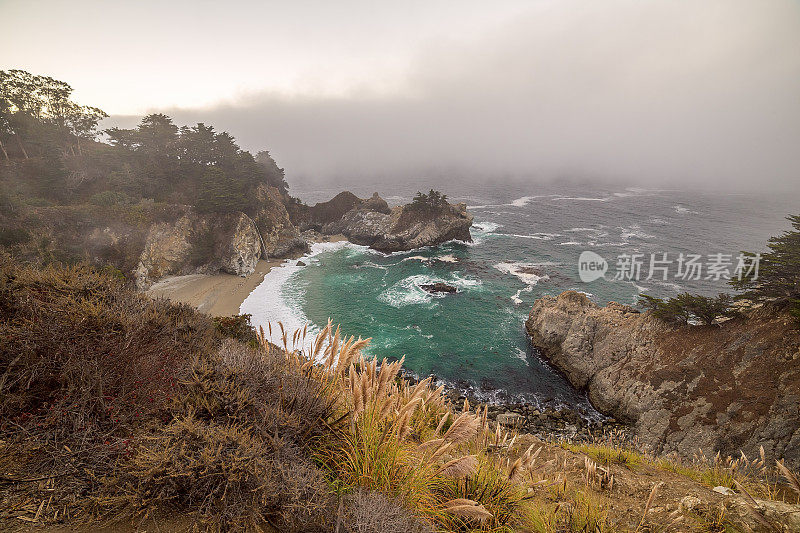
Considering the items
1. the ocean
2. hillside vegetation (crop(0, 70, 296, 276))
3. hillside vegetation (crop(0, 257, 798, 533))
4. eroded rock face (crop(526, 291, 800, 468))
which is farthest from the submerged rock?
hillside vegetation (crop(0, 257, 798, 533))

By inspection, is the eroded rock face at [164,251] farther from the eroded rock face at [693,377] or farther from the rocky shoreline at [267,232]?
the eroded rock face at [693,377]

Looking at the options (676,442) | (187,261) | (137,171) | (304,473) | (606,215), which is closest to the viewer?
(304,473)

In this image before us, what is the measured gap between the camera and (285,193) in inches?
2269

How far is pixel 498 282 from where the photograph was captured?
1372 inches

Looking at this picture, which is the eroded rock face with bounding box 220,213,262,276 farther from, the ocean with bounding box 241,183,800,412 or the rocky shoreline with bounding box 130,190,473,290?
the ocean with bounding box 241,183,800,412

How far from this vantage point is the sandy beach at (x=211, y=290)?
27250 millimetres

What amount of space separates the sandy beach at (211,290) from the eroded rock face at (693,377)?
93.9 ft

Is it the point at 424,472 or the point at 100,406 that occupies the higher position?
the point at 100,406

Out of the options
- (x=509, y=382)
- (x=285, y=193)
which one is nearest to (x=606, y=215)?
(x=509, y=382)

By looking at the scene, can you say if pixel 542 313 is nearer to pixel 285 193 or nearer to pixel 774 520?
pixel 774 520

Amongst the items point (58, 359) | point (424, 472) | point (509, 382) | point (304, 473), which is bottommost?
point (509, 382)

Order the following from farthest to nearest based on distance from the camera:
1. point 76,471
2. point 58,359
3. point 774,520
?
point 774,520
point 58,359
point 76,471

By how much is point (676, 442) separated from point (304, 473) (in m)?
19.6

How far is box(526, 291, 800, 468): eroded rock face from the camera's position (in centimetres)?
1263
